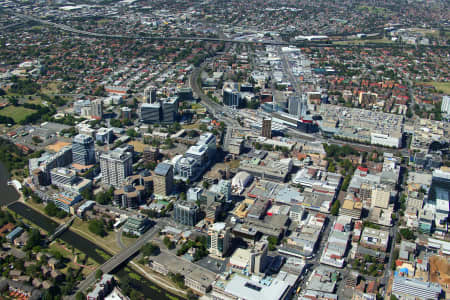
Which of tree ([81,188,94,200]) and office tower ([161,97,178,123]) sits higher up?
office tower ([161,97,178,123])

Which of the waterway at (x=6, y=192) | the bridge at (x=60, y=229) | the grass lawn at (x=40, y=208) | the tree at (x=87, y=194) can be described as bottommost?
the waterway at (x=6, y=192)

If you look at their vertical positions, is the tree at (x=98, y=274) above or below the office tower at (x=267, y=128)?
below

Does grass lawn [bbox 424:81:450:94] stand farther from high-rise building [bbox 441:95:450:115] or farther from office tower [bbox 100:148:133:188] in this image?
office tower [bbox 100:148:133:188]

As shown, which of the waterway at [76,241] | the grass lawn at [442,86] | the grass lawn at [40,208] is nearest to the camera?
the waterway at [76,241]

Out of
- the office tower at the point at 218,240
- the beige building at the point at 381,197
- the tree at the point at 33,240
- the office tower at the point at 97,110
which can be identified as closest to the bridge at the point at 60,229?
the tree at the point at 33,240

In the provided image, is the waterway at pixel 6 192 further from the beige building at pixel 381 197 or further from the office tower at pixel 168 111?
the beige building at pixel 381 197

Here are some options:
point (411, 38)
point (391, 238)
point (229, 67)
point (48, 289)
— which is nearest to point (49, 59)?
point (229, 67)

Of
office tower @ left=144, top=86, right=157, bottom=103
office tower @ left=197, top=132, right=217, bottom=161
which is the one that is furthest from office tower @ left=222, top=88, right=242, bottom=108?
office tower @ left=197, top=132, right=217, bottom=161
